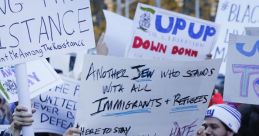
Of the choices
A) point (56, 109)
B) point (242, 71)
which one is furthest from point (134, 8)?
point (242, 71)

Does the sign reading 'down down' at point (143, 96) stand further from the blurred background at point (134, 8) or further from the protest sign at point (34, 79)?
the blurred background at point (134, 8)

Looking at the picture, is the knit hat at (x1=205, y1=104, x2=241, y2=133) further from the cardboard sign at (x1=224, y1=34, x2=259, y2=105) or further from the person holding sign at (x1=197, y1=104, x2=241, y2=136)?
the cardboard sign at (x1=224, y1=34, x2=259, y2=105)

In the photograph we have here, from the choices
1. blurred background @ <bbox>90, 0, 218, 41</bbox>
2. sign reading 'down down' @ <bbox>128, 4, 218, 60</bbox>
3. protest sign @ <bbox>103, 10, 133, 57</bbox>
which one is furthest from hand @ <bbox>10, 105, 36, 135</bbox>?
blurred background @ <bbox>90, 0, 218, 41</bbox>

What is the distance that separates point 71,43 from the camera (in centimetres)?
472

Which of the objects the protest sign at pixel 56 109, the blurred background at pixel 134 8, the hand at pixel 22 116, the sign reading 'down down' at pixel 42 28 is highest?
the sign reading 'down down' at pixel 42 28

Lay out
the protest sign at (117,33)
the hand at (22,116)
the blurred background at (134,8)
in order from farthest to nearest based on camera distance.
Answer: the blurred background at (134,8)
the protest sign at (117,33)
the hand at (22,116)

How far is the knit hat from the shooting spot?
18.4ft

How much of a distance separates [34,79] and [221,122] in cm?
141

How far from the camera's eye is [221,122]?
5.62 metres

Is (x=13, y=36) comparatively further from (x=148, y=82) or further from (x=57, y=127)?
(x=57, y=127)

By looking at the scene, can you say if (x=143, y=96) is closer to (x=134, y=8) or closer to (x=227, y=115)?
(x=227, y=115)

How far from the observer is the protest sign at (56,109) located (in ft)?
19.7

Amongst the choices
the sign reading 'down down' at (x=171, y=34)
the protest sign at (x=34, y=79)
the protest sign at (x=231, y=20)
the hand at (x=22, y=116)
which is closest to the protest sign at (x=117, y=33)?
the sign reading 'down down' at (x=171, y=34)

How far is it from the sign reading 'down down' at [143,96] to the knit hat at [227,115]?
0.80 meters
